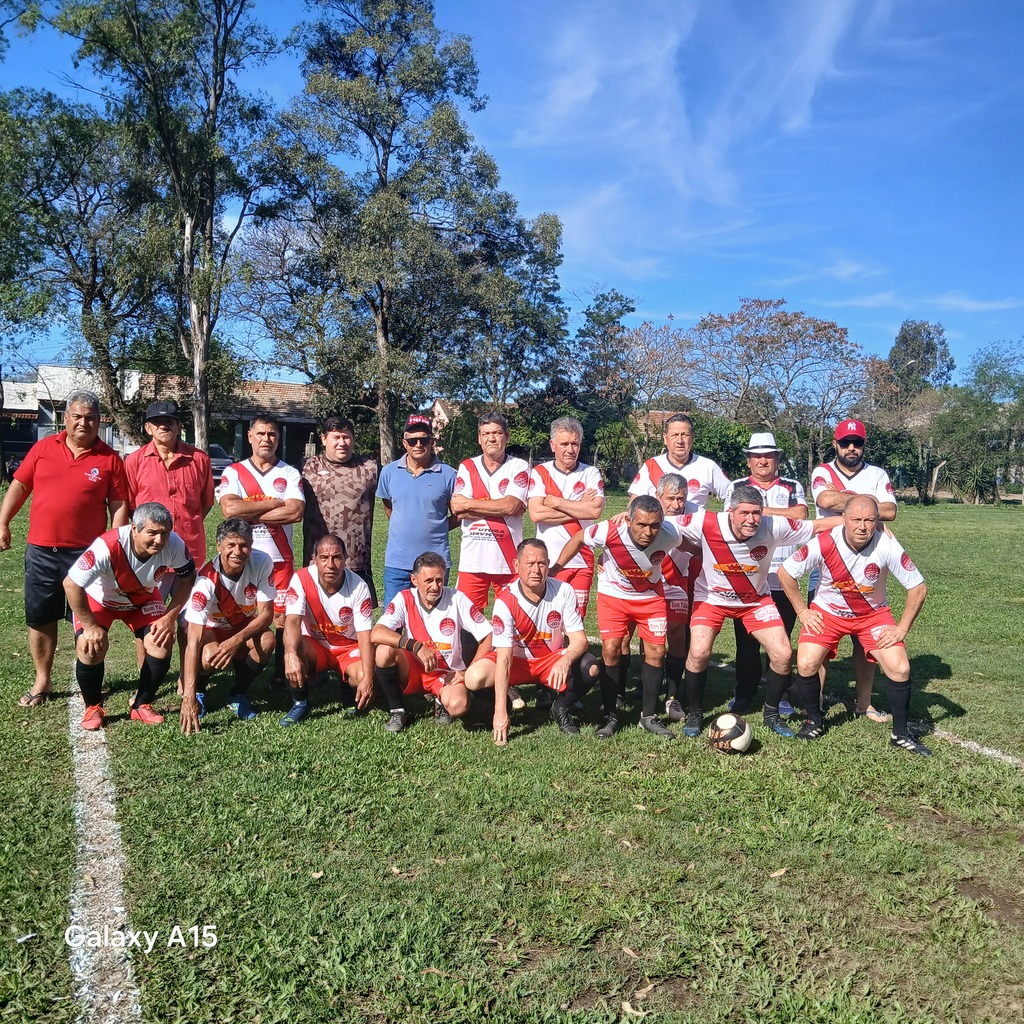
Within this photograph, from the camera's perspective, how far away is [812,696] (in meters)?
5.58

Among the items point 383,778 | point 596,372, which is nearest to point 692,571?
point 383,778

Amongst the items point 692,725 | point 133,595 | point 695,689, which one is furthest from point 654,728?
point 133,595

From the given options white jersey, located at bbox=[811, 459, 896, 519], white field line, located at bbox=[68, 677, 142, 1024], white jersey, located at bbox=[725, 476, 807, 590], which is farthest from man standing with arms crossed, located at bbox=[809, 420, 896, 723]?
white field line, located at bbox=[68, 677, 142, 1024]

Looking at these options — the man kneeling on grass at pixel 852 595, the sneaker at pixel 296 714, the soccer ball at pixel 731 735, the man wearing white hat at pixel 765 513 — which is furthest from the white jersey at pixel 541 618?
the man kneeling on grass at pixel 852 595

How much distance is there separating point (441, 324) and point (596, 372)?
11.7 m

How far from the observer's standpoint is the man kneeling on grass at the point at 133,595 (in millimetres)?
5113

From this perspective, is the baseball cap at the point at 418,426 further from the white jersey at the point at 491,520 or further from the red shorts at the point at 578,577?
the red shorts at the point at 578,577

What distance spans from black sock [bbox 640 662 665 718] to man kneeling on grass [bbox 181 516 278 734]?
261 centimetres

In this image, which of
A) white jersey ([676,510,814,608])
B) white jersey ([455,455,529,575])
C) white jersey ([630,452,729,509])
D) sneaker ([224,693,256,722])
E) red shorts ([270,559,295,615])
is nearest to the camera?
sneaker ([224,693,256,722])

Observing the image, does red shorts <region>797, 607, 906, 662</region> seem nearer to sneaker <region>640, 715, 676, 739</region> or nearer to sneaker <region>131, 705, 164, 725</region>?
sneaker <region>640, 715, 676, 739</region>

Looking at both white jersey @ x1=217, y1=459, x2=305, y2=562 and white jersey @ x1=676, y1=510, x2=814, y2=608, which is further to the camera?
white jersey @ x1=217, y1=459, x2=305, y2=562

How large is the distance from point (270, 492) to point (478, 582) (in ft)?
5.43

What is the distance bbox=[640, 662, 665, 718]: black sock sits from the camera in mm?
5621

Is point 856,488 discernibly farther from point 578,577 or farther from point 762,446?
point 578,577
